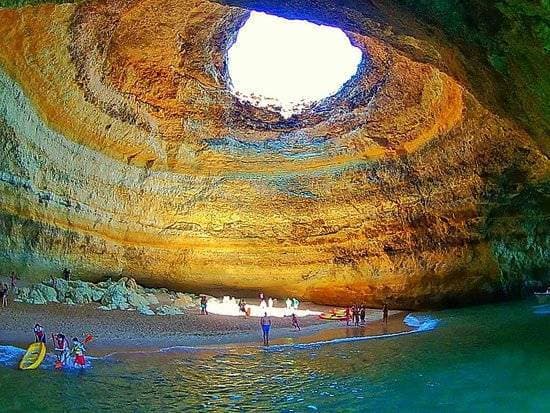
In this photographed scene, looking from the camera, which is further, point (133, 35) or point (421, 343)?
point (133, 35)

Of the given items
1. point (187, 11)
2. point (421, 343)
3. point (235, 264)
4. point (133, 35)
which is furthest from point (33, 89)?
point (421, 343)

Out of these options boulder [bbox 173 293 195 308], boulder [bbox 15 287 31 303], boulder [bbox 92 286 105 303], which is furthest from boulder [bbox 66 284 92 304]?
boulder [bbox 173 293 195 308]

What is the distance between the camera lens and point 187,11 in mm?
19859

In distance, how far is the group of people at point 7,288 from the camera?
63.5 feet

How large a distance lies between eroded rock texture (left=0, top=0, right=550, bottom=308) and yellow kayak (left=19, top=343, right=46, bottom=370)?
8703 millimetres

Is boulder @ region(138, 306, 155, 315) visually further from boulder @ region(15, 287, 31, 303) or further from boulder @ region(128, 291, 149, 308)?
boulder @ region(15, 287, 31, 303)

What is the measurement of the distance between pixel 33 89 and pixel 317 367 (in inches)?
540

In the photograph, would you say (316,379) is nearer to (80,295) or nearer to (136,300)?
(136,300)

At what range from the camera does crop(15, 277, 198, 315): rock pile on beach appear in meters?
20.7

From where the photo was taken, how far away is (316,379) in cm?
1230

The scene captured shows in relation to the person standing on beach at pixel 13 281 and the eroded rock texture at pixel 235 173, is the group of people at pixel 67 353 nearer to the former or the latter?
the person standing on beach at pixel 13 281

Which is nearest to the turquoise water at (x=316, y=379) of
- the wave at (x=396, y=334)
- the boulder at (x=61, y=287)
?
the wave at (x=396, y=334)

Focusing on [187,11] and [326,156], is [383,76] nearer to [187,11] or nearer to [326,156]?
[326,156]

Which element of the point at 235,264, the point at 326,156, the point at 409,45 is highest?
the point at 326,156
